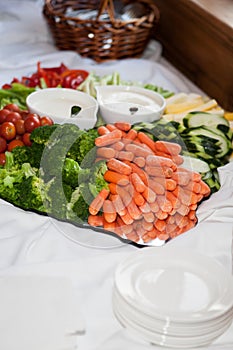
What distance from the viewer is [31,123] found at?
1793 mm

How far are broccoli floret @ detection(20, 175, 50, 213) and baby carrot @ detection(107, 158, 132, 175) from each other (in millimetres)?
164

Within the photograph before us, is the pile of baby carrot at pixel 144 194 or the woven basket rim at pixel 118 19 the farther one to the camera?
the woven basket rim at pixel 118 19

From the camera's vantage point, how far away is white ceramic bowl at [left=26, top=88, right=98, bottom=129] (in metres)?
1.89

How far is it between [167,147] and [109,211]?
0.95ft

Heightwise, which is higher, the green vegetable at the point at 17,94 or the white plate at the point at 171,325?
the white plate at the point at 171,325

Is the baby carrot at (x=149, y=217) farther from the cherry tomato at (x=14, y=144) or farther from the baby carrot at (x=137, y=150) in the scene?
the cherry tomato at (x=14, y=144)

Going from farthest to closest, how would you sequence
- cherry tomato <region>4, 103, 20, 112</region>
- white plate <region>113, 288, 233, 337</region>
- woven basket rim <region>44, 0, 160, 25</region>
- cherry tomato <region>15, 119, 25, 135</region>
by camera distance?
woven basket rim <region>44, 0, 160, 25</region> → cherry tomato <region>4, 103, 20, 112</region> → cherry tomato <region>15, 119, 25, 135</region> → white plate <region>113, 288, 233, 337</region>

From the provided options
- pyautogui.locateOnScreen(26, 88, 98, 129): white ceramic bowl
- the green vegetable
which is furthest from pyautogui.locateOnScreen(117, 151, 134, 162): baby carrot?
the green vegetable

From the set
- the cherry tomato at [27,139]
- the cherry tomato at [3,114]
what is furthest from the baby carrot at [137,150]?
the cherry tomato at [3,114]

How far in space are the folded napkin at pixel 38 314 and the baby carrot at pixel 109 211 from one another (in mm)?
233

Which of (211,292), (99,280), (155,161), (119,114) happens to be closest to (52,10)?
(119,114)

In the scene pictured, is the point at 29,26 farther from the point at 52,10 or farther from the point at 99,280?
the point at 99,280

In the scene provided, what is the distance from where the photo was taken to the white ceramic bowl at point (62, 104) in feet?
6.19

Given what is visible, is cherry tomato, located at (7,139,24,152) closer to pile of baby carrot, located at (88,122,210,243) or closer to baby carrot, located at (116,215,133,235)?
pile of baby carrot, located at (88,122,210,243)
